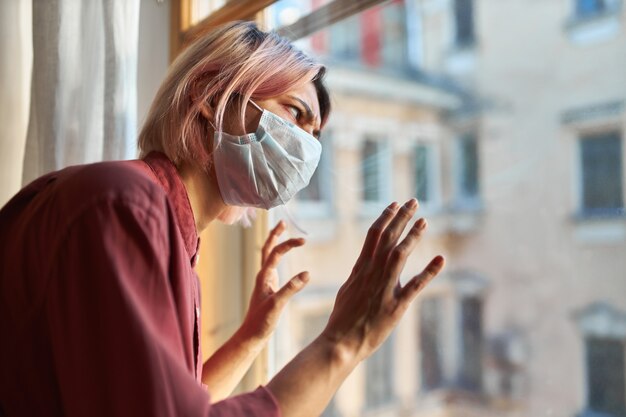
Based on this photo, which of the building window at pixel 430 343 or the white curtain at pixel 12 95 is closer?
the white curtain at pixel 12 95

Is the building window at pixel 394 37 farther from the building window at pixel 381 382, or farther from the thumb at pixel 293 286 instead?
the thumb at pixel 293 286

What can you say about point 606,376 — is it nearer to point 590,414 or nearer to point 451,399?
point 590,414

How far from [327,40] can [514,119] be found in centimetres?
57

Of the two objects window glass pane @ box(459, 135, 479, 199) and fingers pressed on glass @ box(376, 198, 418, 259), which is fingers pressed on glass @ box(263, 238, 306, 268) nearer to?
fingers pressed on glass @ box(376, 198, 418, 259)

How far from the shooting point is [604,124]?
3.12 feet

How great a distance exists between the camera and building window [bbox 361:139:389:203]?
150cm

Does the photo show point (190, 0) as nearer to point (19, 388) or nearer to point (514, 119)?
point (514, 119)

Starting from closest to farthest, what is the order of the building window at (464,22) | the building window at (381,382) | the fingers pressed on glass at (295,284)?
1. the fingers pressed on glass at (295,284)
2. the building window at (464,22)
3. the building window at (381,382)

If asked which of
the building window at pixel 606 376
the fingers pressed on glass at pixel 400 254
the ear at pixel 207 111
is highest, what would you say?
the ear at pixel 207 111

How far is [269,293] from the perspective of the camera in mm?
1010

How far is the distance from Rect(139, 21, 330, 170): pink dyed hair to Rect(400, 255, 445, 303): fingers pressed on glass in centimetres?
35

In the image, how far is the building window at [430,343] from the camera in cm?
140

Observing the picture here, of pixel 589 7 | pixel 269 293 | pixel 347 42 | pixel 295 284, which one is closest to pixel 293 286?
pixel 295 284

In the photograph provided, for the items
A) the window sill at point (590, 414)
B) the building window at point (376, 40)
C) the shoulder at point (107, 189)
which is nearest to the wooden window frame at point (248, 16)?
the building window at point (376, 40)
